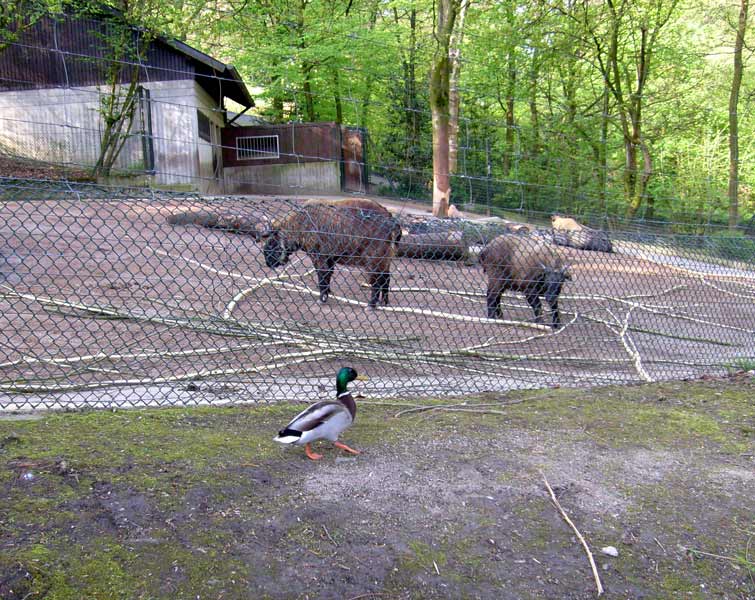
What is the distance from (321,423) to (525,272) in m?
4.64

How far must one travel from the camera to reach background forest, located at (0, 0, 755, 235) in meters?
21.3

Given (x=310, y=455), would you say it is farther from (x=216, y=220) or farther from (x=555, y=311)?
(x=555, y=311)

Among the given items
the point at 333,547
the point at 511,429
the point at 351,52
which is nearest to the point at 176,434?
the point at 333,547

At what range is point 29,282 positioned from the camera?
243 inches

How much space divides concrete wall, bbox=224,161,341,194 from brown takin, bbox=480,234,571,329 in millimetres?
16473

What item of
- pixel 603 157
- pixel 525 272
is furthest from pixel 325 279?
pixel 603 157

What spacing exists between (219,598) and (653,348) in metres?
5.07

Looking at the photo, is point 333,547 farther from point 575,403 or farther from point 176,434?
point 575,403

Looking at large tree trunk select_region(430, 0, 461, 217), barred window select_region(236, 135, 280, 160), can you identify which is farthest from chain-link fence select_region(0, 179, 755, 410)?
barred window select_region(236, 135, 280, 160)

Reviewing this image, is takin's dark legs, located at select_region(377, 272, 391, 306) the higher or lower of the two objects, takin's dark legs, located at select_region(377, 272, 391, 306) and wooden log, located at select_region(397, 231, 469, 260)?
the lower

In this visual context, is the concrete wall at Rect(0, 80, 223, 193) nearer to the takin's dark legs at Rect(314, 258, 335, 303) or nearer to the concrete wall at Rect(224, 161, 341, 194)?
the concrete wall at Rect(224, 161, 341, 194)

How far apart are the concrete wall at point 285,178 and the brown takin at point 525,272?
1647 centimetres

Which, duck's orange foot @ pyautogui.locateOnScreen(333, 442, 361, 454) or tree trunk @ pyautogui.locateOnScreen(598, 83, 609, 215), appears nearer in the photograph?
duck's orange foot @ pyautogui.locateOnScreen(333, 442, 361, 454)

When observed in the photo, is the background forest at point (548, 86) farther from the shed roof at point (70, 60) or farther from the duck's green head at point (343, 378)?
the duck's green head at point (343, 378)
